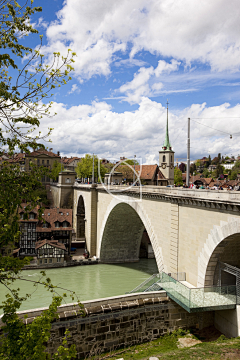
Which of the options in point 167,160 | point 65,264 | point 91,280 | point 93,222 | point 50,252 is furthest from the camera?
point 167,160

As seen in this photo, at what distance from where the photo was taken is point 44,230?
→ 129ft

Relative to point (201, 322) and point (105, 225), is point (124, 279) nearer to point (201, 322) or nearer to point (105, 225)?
point (105, 225)

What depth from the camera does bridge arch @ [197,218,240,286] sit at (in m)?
12.7

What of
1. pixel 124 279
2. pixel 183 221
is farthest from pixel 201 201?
pixel 124 279

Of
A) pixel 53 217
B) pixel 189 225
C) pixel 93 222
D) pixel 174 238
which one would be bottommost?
pixel 93 222

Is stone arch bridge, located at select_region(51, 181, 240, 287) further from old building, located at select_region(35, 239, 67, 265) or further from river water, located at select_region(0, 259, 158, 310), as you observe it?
old building, located at select_region(35, 239, 67, 265)

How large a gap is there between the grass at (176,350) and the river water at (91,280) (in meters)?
8.12

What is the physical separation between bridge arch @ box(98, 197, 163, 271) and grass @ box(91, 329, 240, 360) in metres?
16.3

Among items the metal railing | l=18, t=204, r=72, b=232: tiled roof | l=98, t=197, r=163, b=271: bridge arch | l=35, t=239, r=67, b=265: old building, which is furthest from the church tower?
the metal railing

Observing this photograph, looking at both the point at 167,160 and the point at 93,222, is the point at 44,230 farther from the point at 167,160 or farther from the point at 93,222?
the point at 167,160

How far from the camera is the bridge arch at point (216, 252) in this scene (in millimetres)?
12725

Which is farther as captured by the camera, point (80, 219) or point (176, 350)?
point (80, 219)

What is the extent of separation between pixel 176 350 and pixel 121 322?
3230 millimetres

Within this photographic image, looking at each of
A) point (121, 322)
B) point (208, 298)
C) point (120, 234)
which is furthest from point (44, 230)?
point (208, 298)
